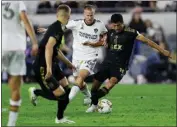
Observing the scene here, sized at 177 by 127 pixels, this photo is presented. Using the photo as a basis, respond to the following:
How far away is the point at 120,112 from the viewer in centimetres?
1628

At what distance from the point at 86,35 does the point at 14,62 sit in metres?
4.79

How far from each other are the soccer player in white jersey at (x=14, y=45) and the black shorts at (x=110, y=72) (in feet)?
12.1

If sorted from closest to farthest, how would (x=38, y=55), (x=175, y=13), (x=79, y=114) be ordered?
(x=38, y=55), (x=79, y=114), (x=175, y=13)

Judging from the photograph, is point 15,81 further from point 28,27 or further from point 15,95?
point 28,27

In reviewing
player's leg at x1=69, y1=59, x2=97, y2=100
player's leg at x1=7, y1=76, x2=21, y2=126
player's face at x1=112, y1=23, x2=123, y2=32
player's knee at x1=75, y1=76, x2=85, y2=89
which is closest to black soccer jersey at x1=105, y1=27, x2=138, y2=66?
player's face at x1=112, y1=23, x2=123, y2=32

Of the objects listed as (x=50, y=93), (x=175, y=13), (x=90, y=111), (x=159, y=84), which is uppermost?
(x=50, y=93)

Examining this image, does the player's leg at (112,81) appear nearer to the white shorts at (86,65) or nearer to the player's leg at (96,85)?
the player's leg at (96,85)

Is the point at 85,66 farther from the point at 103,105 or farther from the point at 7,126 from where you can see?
the point at 7,126

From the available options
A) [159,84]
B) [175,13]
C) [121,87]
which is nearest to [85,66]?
[121,87]

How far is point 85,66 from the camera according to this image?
16969 mm

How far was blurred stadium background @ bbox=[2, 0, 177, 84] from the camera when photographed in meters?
27.9

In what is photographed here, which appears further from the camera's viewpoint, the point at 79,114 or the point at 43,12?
the point at 43,12

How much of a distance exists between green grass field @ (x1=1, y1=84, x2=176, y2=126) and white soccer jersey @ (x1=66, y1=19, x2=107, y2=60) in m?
1.23

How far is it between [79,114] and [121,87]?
1029 cm
